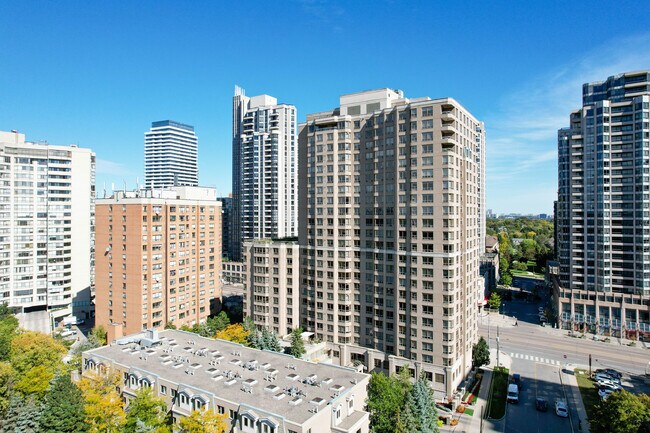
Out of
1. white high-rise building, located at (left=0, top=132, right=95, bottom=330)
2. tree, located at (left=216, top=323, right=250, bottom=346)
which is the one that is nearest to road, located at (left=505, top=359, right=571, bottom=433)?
tree, located at (left=216, top=323, right=250, bottom=346)

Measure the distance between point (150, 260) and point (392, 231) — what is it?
57.9 metres

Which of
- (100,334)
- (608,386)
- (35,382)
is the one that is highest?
(35,382)

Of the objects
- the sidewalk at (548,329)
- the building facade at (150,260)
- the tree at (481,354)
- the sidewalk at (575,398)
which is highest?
the building facade at (150,260)

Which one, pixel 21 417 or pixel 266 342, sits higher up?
pixel 266 342

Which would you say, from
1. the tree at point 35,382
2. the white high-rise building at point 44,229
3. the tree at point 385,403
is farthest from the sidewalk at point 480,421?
the white high-rise building at point 44,229

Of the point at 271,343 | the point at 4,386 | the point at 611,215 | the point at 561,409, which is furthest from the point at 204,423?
the point at 611,215

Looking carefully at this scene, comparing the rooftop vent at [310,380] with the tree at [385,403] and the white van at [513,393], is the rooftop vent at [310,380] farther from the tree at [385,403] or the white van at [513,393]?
the white van at [513,393]

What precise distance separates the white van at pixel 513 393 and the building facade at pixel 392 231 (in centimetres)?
889

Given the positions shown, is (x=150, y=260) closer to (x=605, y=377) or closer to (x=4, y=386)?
(x=4, y=386)

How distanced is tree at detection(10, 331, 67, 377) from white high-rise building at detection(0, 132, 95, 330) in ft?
121

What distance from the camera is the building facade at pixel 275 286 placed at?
298 ft

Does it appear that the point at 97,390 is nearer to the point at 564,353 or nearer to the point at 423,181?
the point at 423,181

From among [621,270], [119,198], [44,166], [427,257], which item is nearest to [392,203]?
[427,257]

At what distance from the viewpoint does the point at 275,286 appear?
9231 centimetres
